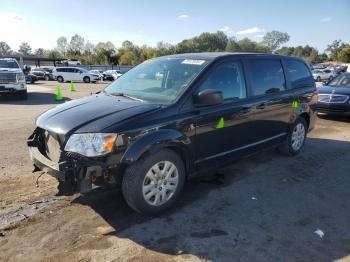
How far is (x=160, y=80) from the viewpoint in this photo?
15.1ft

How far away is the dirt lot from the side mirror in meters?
1.27

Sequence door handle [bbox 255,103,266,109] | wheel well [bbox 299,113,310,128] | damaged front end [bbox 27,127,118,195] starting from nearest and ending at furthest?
damaged front end [bbox 27,127,118,195], door handle [bbox 255,103,266,109], wheel well [bbox 299,113,310,128]

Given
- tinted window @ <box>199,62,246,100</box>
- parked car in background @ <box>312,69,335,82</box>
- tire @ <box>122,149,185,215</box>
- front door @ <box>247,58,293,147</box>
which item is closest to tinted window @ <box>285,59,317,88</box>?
front door @ <box>247,58,293,147</box>

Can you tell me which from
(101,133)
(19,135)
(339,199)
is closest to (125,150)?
(101,133)

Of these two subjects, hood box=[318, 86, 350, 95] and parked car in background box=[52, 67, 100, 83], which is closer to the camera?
hood box=[318, 86, 350, 95]

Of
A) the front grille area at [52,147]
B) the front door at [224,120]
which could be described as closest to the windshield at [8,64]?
the front grille area at [52,147]

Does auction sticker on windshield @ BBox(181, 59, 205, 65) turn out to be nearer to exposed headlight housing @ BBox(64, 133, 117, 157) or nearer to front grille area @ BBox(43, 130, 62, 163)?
exposed headlight housing @ BBox(64, 133, 117, 157)

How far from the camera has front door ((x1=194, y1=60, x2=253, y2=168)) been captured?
14.1 ft

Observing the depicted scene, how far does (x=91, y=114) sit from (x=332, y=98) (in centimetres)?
892

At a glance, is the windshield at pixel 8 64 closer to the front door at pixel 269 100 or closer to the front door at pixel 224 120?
the front door at pixel 269 100

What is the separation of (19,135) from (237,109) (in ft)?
17.6

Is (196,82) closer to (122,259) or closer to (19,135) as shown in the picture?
(122,259)

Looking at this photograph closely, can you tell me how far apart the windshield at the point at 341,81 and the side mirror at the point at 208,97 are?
29.3ft

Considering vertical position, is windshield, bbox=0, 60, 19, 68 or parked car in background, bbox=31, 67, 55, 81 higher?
windshield, bbox=0, 60, 19, 68
